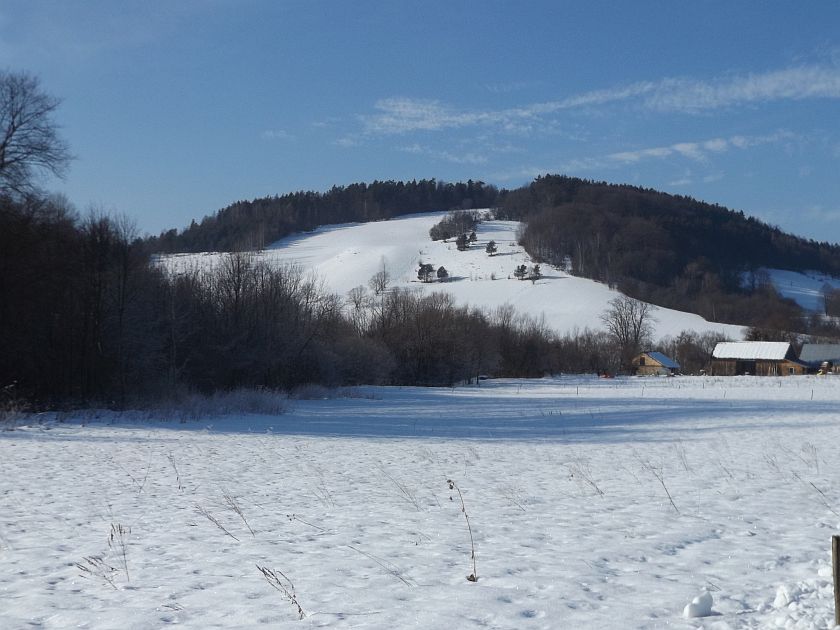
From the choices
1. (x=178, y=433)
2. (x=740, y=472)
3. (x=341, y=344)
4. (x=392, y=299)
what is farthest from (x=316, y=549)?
(x=392, y=299)

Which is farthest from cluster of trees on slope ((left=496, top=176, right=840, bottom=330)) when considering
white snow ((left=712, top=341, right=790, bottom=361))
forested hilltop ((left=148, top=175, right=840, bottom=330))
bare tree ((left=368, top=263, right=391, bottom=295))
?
bare tree ((left=368, top=263, right=391, bottom=295))

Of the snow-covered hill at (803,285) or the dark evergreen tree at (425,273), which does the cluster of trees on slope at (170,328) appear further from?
the snow-covered hill at (803,285)

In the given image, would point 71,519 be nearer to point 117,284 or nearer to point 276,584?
point 276,584

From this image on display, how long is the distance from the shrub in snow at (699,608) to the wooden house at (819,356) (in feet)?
364

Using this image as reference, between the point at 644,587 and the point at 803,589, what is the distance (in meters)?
1.27

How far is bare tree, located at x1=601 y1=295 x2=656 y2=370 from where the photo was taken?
111 m

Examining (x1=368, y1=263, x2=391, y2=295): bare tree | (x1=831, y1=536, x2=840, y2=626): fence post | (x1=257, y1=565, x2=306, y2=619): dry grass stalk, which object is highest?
(x1=368, y1=263, x2=391, y2=295): bare tree

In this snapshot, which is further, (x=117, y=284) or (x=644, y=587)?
(x=117, y=284)

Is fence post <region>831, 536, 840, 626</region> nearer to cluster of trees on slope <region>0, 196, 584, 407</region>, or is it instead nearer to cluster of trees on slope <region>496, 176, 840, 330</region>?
cluster of trees on slope <region>0, 196, 584, 407</region>

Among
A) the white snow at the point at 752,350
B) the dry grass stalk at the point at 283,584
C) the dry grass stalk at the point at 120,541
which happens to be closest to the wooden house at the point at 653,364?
the white snow at the point at 752,350

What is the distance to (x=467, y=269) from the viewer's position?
144250mm

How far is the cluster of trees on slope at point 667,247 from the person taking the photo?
138875 millimetres

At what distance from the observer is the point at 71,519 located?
10.1 metres

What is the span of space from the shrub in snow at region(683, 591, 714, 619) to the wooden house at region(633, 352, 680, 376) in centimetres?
10111
